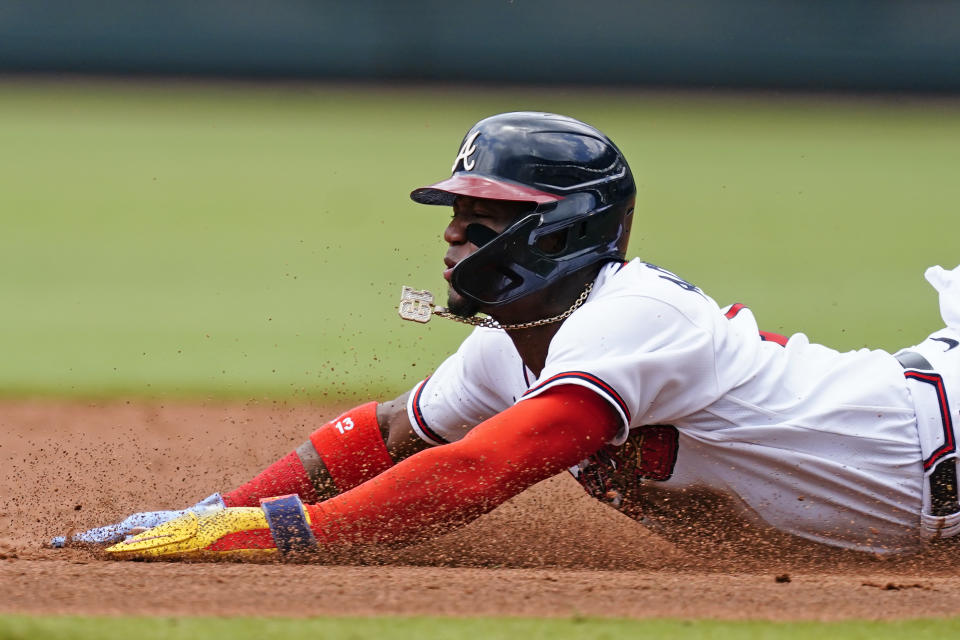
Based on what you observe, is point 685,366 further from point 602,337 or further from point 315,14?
point 315,14

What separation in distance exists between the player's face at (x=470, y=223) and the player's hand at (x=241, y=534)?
27.6 inches

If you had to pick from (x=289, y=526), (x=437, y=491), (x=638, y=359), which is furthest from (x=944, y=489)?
(x=289, y=526)

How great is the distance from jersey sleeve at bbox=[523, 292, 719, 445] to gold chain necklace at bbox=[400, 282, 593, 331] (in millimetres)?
291

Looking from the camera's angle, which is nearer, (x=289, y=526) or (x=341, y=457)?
(x=289, y=526)

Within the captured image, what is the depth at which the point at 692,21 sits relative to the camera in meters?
17.7

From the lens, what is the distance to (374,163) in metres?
14.5

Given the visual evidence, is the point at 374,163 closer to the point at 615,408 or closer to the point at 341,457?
the point at 341,457

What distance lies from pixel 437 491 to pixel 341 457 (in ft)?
3.71

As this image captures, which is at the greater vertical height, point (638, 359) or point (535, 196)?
point (535, 196)

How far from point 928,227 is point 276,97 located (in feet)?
35.8

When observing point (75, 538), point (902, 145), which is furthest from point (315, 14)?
point (75, 538)

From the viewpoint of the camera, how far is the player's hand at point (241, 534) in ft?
9.68

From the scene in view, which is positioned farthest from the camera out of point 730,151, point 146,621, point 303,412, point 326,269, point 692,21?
point 692,21

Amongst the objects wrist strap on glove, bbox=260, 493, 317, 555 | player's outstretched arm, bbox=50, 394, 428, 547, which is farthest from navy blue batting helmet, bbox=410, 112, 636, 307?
player's outstretched arm, bbox=50, 394, 428, 547
